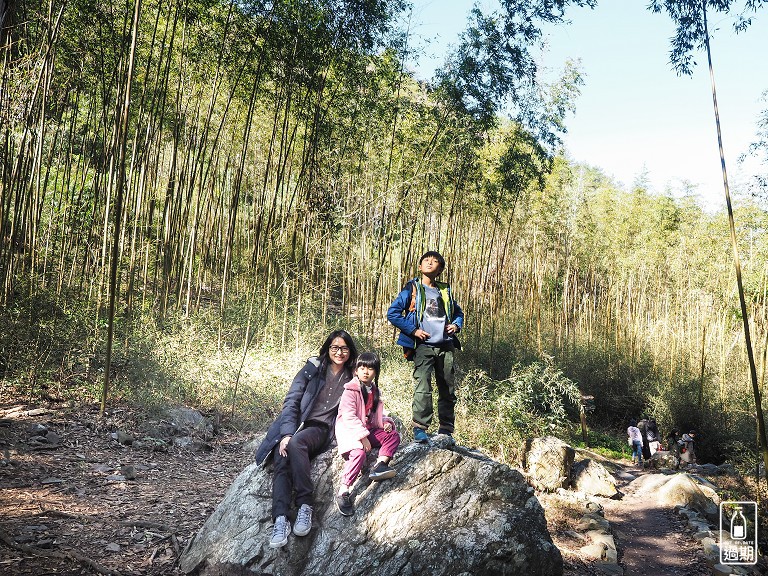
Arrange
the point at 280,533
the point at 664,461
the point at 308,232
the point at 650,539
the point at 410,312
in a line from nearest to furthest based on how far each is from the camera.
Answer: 1. the point at 280,533
2. the point at 410,312
3. the point at 650,539
4. the point at 308,232
5. the point at 664,461

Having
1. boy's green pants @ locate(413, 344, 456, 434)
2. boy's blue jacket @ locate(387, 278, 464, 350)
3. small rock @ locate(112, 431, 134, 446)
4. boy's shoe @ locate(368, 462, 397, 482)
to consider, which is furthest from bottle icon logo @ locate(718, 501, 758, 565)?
small rock @ locate(112, 431, 134, 446)

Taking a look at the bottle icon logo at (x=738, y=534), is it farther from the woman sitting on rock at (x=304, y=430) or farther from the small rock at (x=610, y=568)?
the woman sitting on rock at (x=304, y=430)

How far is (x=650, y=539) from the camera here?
4.78 meters

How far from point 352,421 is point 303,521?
43 cm

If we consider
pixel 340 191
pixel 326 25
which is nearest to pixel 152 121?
pixel 326 25

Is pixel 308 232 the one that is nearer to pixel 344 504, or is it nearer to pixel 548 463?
pixel 548 463

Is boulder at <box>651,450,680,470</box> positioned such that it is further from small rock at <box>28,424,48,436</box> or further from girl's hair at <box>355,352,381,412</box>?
small rock at <box>28,424,48,436</box>

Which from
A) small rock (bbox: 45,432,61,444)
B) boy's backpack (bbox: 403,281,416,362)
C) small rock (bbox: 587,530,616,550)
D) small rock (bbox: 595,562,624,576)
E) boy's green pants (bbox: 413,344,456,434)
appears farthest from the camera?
small rock (bbox: 587,530,616,550)

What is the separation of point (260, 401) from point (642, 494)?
4256 millimetres

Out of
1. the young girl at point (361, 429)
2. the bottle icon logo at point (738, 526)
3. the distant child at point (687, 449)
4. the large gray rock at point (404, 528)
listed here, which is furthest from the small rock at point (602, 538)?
the distant child at point (687, 449)

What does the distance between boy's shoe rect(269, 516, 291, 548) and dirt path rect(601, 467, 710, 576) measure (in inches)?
112

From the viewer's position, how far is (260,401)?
575 centimetres

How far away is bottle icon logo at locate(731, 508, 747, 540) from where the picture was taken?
4783 millimetres

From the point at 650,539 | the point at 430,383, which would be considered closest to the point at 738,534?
the point at 650,539
